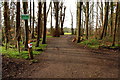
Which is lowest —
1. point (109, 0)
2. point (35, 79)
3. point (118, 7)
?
point (35, 79)

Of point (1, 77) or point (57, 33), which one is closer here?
point (1, 77)

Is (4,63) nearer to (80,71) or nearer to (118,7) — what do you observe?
(80,71)

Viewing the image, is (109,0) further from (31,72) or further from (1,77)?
(1,77)

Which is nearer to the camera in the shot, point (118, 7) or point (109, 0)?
point (118, 7)

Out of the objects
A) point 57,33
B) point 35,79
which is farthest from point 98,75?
point 57,33

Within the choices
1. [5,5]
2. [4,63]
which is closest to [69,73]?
[4,63]

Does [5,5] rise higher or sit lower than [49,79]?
higher

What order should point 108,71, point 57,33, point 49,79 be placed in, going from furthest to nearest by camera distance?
1. point 57,33
2. point 108,71
3. point 49,79

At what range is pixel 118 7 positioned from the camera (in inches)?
477

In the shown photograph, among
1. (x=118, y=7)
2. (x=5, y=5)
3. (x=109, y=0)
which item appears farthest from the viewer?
(x=109, y=0)

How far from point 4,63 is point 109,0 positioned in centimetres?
1673

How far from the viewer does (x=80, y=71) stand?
6043 millimetres

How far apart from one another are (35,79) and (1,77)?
62.9 inches

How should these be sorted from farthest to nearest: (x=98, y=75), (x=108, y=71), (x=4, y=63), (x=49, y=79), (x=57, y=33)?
(x=57, y=33), (x=4, y=63), (x=108, y=71), (x=98, y=75), (x=49, y=79)
